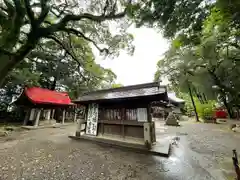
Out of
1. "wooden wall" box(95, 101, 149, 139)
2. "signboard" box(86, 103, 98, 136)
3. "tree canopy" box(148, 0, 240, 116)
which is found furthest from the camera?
"signboard" box(86, 103, 98, 136)

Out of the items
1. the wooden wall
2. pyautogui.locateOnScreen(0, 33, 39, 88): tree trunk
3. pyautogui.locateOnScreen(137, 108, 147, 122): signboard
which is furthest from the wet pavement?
pyautogui.locateOnScreen(0, 33, 39, 88): tree trunk

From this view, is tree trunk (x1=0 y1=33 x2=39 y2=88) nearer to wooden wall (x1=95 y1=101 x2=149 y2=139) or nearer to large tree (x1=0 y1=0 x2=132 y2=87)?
large tree (x1=0 y1=0 x2=132 y2=87)

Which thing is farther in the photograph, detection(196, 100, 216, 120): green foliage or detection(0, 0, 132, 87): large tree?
detection(196, 100, 216, 120): green foliage

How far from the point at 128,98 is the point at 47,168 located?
4146 mm

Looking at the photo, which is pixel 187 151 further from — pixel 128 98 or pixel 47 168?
pixel 47 168

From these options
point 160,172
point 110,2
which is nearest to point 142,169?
point 160,172

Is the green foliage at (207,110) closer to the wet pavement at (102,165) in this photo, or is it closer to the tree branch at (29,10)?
the wet pavement at (102,165)

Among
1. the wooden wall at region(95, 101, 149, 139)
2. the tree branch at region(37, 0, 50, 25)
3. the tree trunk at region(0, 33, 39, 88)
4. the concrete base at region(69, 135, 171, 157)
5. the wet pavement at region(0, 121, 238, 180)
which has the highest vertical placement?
the tree branch at region(37, 0, 50, 25)

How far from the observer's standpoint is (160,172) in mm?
3762

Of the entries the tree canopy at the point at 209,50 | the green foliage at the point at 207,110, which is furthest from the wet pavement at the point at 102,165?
the green foliage at the point at 207,110

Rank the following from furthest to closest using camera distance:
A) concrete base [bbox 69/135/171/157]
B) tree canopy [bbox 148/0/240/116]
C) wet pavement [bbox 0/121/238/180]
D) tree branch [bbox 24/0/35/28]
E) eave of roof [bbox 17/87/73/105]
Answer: eave of roof [bbox 17/87/73/105] → concrete base [bbox 69/135/171/157] → tree branch [bbox 24/0/35/28] → wet pavement [bbox 0/121/238/180] → tree canopy [bbox 148/0/240/116]

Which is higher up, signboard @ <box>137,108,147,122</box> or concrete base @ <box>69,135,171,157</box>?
signboard @ <box>137,108,147,122</box>

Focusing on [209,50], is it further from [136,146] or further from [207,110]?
[207,110]

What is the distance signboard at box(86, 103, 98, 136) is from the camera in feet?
25.7
